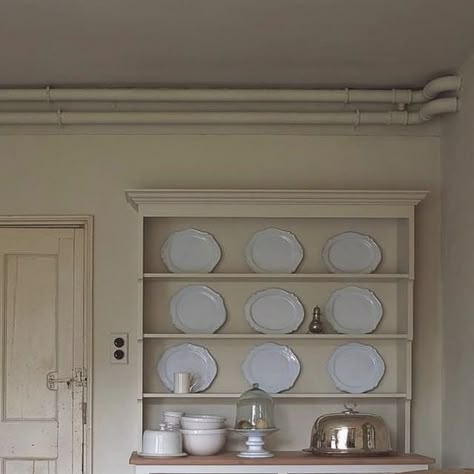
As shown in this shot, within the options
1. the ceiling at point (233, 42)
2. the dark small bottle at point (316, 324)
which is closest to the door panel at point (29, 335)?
the ceiling at point (233, 42)

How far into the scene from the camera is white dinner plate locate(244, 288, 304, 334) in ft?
17.4

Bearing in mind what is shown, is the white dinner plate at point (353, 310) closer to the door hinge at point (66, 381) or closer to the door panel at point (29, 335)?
the door hinge at point (66, 381)

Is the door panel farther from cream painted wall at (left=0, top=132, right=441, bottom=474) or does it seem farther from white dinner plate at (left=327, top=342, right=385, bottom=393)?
white dinner plate at (left=327, top=342, right=385, bottom=393)

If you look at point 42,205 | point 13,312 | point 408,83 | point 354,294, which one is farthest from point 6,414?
point 408,83

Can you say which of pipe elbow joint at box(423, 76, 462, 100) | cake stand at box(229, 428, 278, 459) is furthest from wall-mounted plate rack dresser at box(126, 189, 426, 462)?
pipe elbow joint at box(423, 76, 462, 100)

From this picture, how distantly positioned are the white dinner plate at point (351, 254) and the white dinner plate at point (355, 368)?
41 centimetres

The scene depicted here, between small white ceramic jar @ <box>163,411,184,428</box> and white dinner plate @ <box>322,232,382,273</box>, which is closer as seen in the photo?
small white ceramic jar @ <box>163,411,184,428</box>

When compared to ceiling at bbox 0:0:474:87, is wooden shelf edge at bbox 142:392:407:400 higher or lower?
lower

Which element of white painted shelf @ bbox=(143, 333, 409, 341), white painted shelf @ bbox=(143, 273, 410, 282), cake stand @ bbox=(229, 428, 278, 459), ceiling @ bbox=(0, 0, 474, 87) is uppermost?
ceiling @ bbox=(0, 0, 474, 87)

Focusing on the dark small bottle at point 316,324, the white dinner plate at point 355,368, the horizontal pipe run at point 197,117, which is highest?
the horizontal pipe run at point 197,117

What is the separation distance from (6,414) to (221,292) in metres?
1.27

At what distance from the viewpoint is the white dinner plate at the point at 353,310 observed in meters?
5.30

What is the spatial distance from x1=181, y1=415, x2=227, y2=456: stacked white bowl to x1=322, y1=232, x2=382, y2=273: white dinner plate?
39.7 inches

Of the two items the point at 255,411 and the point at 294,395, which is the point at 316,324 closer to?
the point at 294,395
